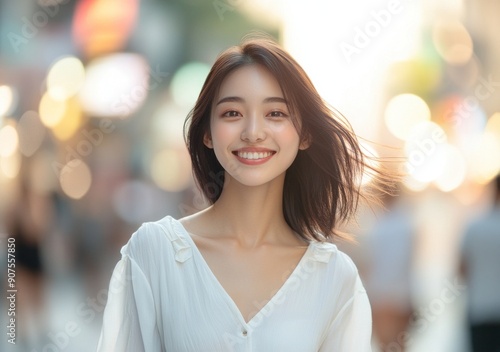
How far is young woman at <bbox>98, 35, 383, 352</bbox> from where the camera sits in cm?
253

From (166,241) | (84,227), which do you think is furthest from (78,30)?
(166,241)

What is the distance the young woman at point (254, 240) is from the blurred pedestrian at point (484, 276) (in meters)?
2.41

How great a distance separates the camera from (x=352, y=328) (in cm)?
268

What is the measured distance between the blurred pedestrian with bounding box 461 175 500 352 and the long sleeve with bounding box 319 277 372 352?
8.04 feet

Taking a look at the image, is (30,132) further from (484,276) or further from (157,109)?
(484,276)

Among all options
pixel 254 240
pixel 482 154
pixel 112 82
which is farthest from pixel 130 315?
pixel 482 154

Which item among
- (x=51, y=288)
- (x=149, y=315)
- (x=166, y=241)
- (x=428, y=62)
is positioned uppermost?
(x=428, y=62)

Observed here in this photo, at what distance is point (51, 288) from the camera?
673cm

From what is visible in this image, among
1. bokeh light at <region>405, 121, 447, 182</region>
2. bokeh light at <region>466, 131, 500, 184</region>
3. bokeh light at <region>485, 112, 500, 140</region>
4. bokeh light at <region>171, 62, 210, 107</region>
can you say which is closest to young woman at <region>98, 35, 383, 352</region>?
bokeh light at <region>405, 121, 447, 182</region>

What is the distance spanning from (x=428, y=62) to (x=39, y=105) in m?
3.53

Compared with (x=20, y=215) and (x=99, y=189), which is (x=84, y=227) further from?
(x=20, y=215)

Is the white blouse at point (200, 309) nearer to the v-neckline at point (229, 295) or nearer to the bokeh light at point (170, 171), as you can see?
the v-neckline at point (229, 295)

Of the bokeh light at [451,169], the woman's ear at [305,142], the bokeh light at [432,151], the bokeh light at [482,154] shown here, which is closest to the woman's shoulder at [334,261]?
the woman's ear at [305,142]

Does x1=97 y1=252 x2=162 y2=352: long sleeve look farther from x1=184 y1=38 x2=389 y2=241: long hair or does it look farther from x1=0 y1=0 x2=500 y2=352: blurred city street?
x1=0 y1=0 x2=500 y2=352: blurred city street
